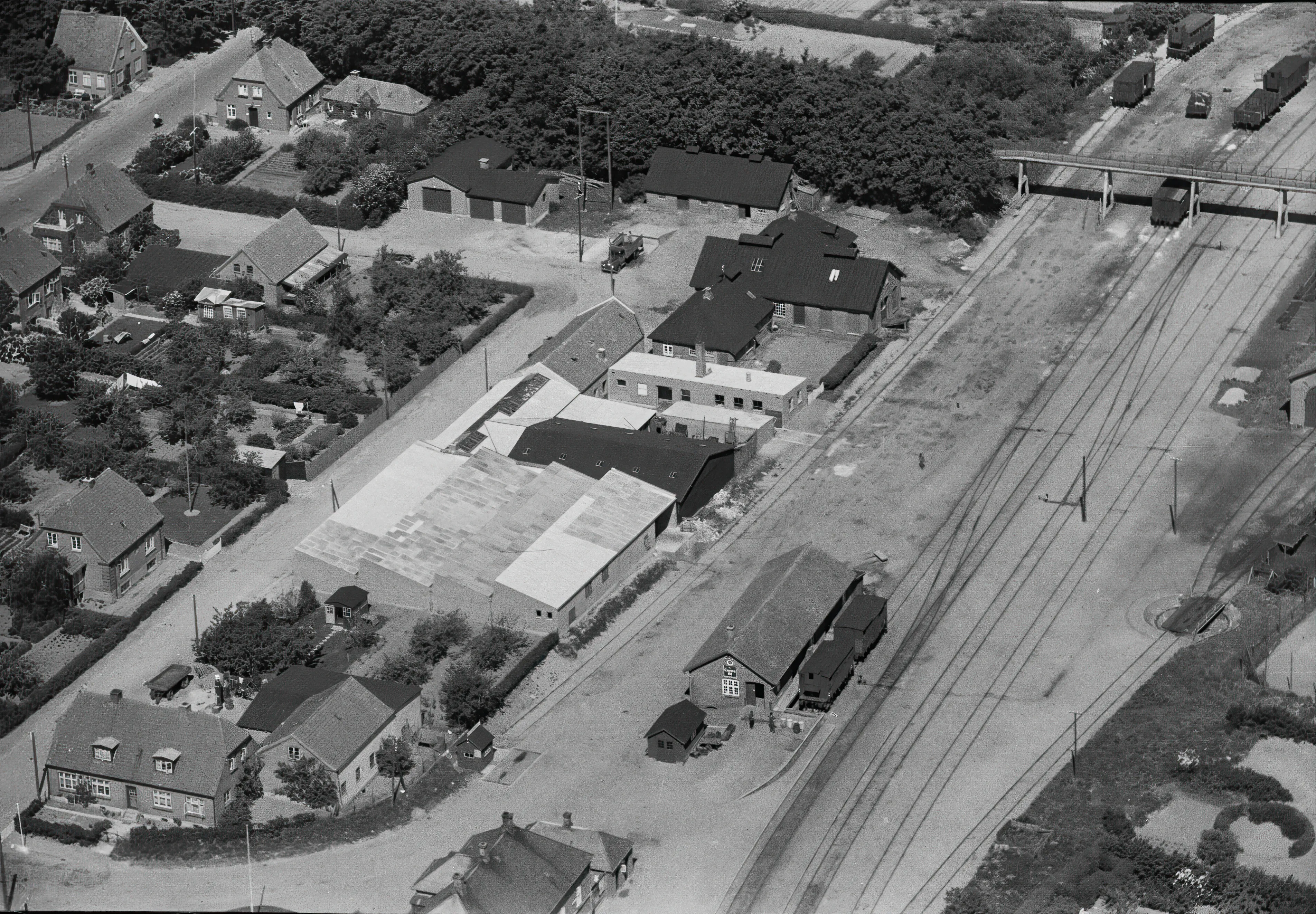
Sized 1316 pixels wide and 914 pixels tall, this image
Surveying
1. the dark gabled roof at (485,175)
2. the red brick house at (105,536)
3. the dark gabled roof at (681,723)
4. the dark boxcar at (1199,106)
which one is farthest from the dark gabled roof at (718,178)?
the dark gabled roof at (681,723)

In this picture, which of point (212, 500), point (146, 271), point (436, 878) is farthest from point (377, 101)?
point (436, 878)

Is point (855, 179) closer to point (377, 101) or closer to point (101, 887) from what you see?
point (377, 101)

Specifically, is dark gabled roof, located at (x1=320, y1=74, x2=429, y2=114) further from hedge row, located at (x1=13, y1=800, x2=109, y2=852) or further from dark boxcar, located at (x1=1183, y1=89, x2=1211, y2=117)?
→ hedge row, located at (x1=13, y1=800, x2=109, y2=852)

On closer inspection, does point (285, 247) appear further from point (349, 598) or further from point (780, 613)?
point (780, 613)

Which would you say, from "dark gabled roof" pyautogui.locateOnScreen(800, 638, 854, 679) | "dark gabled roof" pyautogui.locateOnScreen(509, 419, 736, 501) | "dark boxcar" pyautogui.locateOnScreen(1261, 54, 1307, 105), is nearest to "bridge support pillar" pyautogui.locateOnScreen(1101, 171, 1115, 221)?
"dark boxcar" pyautogui.locateOnScreen(1261, 54, 1307, 105)

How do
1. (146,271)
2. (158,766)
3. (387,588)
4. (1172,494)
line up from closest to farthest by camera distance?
1. (158,766)
2. (387,588)
3. (1172,494)
4. (146,271)

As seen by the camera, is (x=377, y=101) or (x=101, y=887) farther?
(x=377, y=101)
